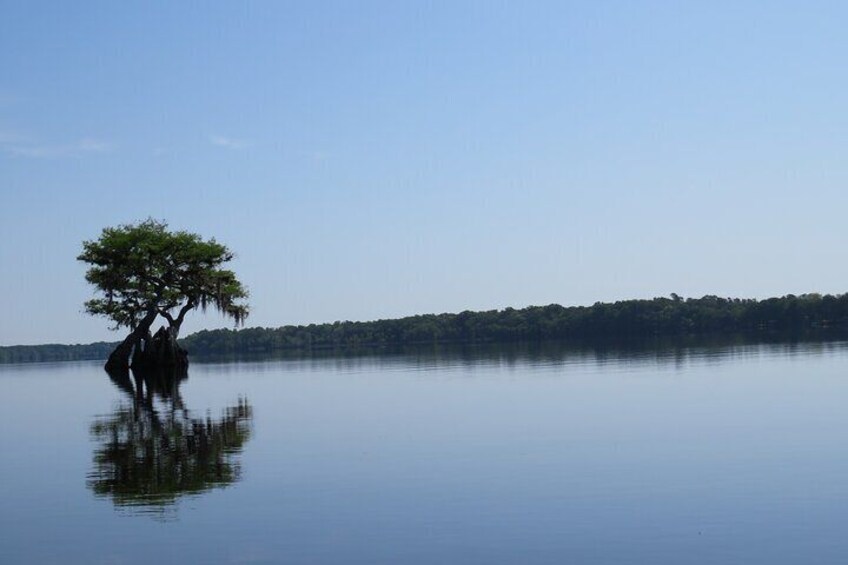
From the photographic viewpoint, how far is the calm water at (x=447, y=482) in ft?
32.3

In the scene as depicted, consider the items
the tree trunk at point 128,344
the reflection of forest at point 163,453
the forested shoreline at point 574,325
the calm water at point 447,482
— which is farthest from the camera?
the forested shoreline at point 574,325

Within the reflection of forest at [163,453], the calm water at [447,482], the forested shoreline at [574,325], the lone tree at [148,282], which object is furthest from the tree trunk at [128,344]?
the forested shoreline at [574,325]

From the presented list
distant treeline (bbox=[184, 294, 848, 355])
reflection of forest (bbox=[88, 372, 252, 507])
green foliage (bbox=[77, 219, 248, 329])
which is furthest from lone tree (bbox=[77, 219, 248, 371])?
distant treeline (bbox=[184, 294, 848, 355])

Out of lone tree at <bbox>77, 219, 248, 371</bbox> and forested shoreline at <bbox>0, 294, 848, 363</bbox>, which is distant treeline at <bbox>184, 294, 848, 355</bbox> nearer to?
forested shoreline at <bbox>0, 294, 848, 363</bbox>

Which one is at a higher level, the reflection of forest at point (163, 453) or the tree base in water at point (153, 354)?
the tree base in water at point (153, 354)

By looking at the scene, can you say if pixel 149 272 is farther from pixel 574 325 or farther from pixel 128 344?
pixel 574 325

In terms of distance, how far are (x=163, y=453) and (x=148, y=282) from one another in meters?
53.4

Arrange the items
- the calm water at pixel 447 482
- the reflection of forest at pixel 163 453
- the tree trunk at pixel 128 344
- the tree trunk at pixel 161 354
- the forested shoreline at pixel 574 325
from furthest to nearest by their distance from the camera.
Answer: the forested shoreline at pixel 574 325, the tree trunk at pixel 128 344, the tree trunk at pixel 161 354, the reflection of forest at pixel 163 453, the calm water at pixel 447 482

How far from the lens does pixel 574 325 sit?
150875 millimetres

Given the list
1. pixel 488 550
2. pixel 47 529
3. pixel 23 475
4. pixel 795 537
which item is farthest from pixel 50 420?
pixel 795 537

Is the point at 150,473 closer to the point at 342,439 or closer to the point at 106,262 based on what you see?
the point at 342,439

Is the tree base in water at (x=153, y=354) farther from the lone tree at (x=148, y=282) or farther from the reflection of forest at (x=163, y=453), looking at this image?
the reflection of forest at (x=163, y=453)

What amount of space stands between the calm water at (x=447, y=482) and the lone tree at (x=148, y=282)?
4209cm

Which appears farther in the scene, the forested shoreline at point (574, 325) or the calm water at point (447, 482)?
the forested shoreline at point (574, 325)
